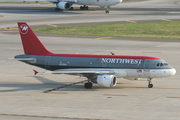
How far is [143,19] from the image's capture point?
4289 inches

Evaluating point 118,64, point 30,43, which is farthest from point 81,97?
point 30,43

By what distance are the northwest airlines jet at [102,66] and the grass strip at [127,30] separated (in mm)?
45720

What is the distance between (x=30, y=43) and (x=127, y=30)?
2061 inches

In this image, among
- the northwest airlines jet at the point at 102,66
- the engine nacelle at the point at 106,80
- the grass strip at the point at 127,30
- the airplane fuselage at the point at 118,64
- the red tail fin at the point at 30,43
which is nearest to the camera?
the engine nacelle at the point at 106,80

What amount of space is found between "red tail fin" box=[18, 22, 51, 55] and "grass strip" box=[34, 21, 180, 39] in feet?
148

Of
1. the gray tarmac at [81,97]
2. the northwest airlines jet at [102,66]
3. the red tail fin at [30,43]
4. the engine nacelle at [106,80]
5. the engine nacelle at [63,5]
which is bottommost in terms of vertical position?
the gray tarmac at [81,97]

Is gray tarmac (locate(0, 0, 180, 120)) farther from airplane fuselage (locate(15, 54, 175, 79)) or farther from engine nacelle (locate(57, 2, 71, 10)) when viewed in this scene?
engine nacelle (locate(57, 2, 71, 10))

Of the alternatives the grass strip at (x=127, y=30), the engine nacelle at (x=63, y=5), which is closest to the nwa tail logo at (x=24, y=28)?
the grass strip at (x=127, y=30)

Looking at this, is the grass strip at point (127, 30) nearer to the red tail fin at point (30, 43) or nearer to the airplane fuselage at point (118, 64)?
the red tail fin at point (30, 43)

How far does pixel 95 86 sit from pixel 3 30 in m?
57.2

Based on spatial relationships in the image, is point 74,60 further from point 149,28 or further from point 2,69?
point 149,28

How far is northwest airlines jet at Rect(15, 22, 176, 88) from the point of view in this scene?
A: 39250mm

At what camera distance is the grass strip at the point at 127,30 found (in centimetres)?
8825

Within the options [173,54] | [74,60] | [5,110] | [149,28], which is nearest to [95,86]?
[74,60]
